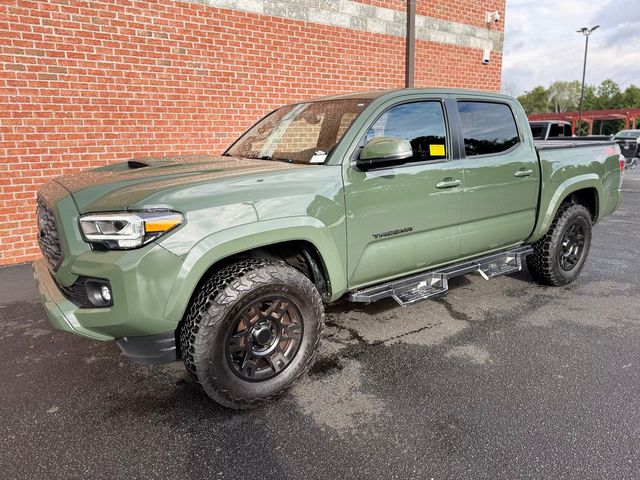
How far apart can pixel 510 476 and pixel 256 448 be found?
1226 mm

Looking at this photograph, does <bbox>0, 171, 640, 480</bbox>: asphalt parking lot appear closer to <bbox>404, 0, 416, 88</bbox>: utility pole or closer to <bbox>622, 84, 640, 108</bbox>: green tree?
<bbox>404, 0, 416, 88</bbox>: utility pole

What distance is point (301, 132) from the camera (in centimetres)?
361

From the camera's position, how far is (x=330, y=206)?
2.84m

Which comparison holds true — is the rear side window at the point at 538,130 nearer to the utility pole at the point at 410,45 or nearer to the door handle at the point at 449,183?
the utility pole at the point at 410,45

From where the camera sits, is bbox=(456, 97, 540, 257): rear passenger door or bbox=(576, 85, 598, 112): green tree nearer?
bbox=(456, 97, 540, 257): rear passenger door

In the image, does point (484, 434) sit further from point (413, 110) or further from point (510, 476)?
point (413, 110)

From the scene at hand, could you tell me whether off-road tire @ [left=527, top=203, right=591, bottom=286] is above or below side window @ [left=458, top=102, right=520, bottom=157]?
below

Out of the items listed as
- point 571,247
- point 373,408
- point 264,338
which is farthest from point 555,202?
point 264,338

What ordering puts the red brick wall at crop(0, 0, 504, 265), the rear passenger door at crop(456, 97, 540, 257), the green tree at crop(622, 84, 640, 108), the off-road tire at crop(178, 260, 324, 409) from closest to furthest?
1. the off-road tire at crop(178, 260, 324, 409)
2. the rear passenger door at crop(456, 97, 540, 257)
3. the red brick wall at crop(0, 0, 504, 265)
4. the green tree at crop(622, 84, 640, 108)

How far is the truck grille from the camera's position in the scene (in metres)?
2.57

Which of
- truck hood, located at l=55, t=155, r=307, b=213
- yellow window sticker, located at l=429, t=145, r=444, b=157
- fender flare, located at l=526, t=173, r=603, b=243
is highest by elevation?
yellow window sticker, located at l=429, t=145, r=444, b=157

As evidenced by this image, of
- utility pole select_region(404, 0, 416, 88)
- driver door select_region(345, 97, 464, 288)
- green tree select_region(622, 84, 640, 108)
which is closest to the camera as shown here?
driver door select_region(345, 97, 464, 288)

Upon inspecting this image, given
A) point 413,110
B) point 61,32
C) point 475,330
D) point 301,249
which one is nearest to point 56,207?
point 301,249

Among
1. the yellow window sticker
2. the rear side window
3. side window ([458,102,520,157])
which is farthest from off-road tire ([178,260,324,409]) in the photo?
the rear side window
